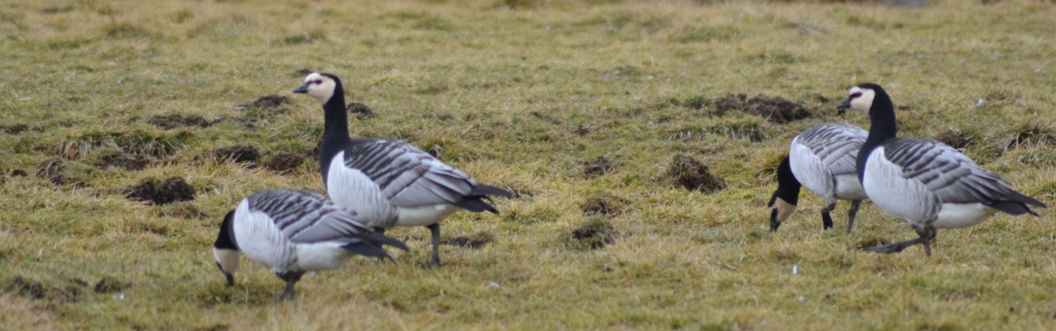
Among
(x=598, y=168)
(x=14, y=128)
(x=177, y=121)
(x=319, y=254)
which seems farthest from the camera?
(x=177, y=121)

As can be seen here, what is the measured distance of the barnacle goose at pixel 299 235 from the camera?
5.82m

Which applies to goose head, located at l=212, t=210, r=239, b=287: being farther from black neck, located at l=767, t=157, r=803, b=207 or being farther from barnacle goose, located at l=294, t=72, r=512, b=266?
black neck, located at l=767, t=157, r=803, b=207

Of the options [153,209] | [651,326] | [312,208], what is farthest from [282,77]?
[651,326]

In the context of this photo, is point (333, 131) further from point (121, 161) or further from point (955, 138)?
point (955, 138)

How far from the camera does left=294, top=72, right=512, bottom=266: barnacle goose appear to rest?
6.71m

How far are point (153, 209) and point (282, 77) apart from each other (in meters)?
5.43

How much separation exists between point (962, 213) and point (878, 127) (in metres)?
1.05

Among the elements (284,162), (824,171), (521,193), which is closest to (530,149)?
(521,193)

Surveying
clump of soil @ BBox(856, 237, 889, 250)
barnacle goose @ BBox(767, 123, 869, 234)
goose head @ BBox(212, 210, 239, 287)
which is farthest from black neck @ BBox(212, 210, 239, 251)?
clump of soil @ BBox(856, 237, 889, 250)

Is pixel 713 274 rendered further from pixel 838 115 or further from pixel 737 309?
pixel 838 115

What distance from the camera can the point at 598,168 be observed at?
1021cm

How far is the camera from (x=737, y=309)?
5742 millimetres

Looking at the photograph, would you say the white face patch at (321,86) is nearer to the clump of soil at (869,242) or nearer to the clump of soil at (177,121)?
the clump of soil at (177,121)

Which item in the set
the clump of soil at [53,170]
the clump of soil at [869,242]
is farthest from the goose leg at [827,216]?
the clump of soil at [53,170]
